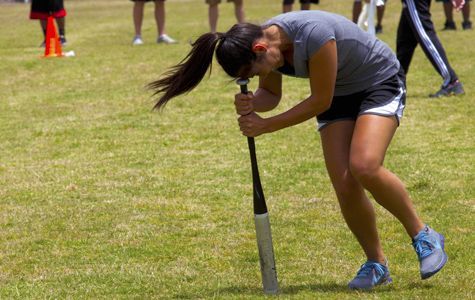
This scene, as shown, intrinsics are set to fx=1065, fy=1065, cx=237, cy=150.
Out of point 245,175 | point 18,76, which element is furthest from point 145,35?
point 245,175

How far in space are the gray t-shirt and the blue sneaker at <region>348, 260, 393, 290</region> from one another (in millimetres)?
875

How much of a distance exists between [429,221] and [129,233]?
188 centimetres

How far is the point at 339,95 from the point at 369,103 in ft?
0.52

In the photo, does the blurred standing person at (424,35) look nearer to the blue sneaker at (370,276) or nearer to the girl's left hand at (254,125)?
the blue sneaker at (370,276)

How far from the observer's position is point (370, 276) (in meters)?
5.24

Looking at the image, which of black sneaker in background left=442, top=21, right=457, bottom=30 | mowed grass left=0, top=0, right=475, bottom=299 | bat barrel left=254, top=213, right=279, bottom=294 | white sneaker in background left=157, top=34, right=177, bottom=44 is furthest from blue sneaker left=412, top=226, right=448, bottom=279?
black sneaker in background left=442, top=21, right=457, bottom=30

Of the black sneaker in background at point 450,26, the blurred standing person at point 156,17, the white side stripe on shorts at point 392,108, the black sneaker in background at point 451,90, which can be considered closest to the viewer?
the white side stripe on shorts at point 392,108

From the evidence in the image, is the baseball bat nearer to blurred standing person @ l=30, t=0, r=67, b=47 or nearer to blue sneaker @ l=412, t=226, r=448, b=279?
blue sneaker @ l=412, t=226, r=448, b=279

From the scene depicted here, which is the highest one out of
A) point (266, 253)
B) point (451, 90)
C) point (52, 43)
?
point (266, 253)

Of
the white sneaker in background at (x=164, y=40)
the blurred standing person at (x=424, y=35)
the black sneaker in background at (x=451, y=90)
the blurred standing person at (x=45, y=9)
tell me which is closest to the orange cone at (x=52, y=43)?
the blurred standing person at (x=45, y=9)

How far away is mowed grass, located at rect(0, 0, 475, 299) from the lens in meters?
5.57

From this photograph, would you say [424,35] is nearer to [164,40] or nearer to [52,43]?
[52,43]

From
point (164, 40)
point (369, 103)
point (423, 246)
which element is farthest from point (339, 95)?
point (164, 40)

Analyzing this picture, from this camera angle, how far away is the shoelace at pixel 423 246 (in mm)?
5129
